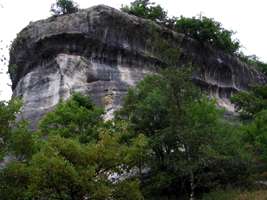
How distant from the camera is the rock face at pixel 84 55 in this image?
37.6 metres

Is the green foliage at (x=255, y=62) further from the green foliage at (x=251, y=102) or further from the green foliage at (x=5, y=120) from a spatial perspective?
the green foliage at (x=5, y=120)

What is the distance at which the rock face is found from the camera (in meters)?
37.6

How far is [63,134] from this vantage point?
25.1 metres

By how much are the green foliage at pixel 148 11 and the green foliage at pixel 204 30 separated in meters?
1.57

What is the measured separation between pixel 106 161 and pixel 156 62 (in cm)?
2366

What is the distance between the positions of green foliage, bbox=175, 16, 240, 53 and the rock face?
A: 1765 millimetres

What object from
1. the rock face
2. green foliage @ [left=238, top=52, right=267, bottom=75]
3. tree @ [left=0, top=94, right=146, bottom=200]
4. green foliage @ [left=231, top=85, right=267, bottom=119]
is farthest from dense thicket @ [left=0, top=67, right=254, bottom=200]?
green foliage @ [left=238, top=52, right=267, bottom=75]

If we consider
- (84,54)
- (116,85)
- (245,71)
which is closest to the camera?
(116,85)

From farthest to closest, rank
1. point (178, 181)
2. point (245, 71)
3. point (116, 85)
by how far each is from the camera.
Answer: point (245, 71), point (116, 85), point (178, 181)

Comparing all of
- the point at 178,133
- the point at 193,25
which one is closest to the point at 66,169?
the point at 178,133

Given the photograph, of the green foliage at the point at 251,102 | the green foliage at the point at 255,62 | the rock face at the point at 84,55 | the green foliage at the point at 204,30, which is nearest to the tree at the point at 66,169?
the green foliage at the point at 251,102

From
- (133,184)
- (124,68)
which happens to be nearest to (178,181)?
(133,184)

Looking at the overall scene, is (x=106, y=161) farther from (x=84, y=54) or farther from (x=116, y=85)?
(x=84, y=54)

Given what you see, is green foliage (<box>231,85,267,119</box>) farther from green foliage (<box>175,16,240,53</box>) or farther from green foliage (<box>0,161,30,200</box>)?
green foliage (<box>0,161,30,200</box>)
